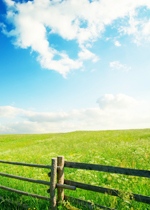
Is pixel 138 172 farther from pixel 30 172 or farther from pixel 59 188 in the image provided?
pixel 30 172

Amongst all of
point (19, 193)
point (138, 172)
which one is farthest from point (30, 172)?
point (138, 172)

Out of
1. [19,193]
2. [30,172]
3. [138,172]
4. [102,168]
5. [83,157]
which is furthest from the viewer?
[83,157]

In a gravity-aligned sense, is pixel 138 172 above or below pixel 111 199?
above

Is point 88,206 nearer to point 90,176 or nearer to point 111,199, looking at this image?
point 111,199

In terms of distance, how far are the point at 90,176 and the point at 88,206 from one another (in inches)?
115

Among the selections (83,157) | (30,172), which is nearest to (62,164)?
(30,172)

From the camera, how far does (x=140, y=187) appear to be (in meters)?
6.07

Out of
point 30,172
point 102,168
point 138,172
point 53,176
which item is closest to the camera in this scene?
point 138,172

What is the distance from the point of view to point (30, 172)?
9.10 meters

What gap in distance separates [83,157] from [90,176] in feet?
13.3

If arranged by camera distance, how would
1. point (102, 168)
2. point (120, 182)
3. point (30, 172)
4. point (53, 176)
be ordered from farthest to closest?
point (30, 172) < point (120, 182) < point (53, 176) < point (102, 168)

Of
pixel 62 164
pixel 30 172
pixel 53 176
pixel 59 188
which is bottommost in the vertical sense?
pixel 30 172

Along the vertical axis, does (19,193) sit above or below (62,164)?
below

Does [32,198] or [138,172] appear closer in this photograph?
[138,172]
